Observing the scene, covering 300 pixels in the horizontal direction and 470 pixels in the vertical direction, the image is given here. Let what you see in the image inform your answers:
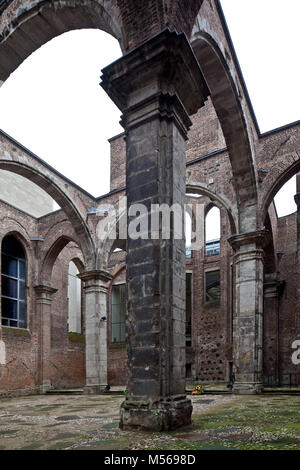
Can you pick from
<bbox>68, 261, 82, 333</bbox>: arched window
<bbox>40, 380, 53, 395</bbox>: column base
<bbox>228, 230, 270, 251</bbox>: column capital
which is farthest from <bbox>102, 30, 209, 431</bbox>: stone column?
<bbox>68, 261, 82, 333</bbox>: arched window

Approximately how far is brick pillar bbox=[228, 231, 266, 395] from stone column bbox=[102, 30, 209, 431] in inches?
232

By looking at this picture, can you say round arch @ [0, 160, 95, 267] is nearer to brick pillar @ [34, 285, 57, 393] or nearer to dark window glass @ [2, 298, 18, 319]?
brick pillar @ [34, 285, 57, 393]

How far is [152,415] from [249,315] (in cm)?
671

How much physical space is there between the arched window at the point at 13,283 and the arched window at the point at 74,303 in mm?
4881

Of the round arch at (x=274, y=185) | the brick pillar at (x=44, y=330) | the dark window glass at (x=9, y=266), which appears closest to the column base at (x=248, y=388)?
the round arch at (x=274, y=185)

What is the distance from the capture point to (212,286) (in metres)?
19.9

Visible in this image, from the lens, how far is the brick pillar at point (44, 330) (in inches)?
630

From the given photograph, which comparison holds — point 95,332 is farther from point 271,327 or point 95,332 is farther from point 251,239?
point 271,327

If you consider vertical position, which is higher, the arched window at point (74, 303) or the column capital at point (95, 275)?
the column capital at point (95, 275)

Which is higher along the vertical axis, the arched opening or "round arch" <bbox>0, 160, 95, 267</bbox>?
"round arch" <bbox>0, 160, 95, 267</bbox>

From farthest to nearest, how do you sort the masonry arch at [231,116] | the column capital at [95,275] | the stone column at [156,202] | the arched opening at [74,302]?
the arched opening at [74,302] → the column capital at [95,275] → the masonry arch at [231,116] → the stone column at [156,202]

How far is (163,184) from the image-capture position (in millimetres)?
4742

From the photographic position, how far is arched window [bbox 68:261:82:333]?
20938 millimetres

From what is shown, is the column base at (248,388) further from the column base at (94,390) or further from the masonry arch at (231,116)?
the column base at (94,390)
